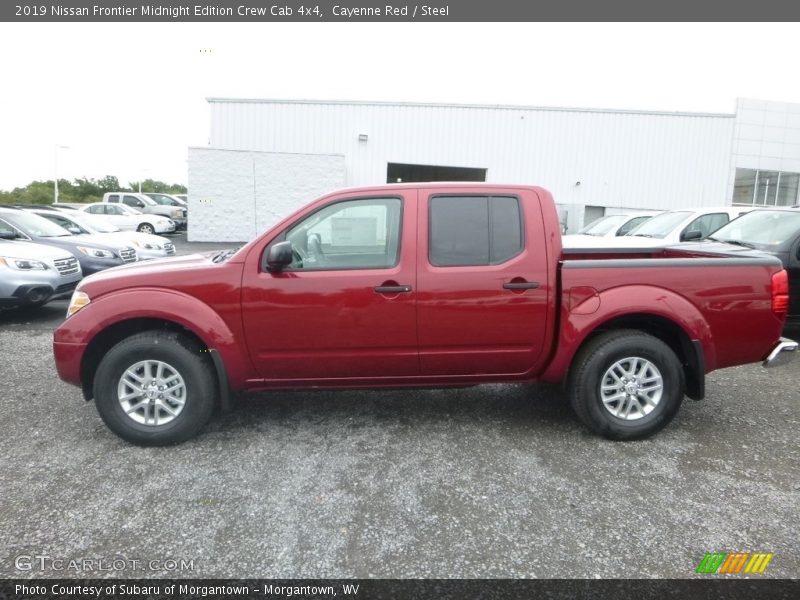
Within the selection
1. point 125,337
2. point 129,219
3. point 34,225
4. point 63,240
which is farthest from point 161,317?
point 129,219

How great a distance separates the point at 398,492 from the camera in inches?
117

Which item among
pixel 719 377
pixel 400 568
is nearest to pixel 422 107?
pixel 719 377

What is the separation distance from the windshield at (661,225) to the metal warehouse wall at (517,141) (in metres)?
10.8

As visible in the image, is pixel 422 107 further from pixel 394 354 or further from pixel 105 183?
pixel 105 183

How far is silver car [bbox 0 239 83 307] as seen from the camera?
691cm

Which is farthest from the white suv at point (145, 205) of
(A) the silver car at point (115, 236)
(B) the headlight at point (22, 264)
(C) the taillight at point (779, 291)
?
(C) the taillight at point (779, 291)

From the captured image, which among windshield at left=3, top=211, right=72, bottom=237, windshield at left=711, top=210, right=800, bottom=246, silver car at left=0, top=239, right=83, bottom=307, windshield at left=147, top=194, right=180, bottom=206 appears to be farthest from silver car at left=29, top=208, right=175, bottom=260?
windshield at left=147, top=194, right=180, bottom=206

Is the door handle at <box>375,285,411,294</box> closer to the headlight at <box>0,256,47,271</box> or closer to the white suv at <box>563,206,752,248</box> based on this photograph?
the white suv at <box>563,206,752,248</box>

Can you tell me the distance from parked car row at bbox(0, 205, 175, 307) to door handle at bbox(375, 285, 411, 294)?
617cm

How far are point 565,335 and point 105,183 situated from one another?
2632 inches

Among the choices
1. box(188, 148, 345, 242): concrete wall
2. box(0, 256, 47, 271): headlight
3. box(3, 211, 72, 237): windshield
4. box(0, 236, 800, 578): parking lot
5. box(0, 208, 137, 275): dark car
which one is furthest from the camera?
box(188, 148, 345, 242): concrete wall

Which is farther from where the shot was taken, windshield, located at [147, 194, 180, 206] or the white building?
windshield, located at [147, 194, 180, 206]

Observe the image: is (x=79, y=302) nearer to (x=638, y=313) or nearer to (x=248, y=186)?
(x=638, y=313)

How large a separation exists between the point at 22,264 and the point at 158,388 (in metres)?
5.31
